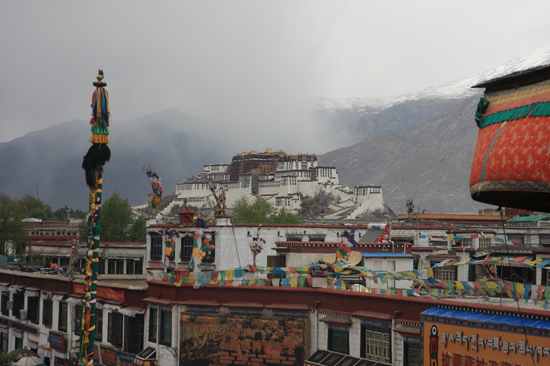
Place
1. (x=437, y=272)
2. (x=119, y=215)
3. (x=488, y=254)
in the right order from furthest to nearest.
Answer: (x=119, y=215)
(x=488, y=254)
(x=437, y=272)

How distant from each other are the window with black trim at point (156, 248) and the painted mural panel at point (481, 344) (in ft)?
127

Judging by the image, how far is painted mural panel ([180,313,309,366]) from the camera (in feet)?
89.1

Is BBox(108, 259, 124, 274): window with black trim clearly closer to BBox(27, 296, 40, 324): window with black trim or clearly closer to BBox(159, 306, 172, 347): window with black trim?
BBox(27, 296, 40, 324): window with black trim

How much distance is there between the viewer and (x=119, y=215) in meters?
107

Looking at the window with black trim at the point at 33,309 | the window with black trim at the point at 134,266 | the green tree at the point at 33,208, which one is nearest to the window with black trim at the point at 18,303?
the window with black trim at the point at 33,309

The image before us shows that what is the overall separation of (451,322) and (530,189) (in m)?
12.2

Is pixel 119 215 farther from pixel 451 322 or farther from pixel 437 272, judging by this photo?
pixel 451 322

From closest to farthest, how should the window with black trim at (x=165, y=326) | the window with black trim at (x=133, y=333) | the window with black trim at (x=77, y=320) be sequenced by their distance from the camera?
the window with black trim at (x=165, y=326) → the window with black trim at (x=133, y=333) → the window with black trim at (x=77, y=320)

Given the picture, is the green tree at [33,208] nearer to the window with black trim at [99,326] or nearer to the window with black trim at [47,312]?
the window with black trim at [47,312]

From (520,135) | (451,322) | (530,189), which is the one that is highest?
(520,135)

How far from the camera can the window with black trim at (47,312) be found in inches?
1590

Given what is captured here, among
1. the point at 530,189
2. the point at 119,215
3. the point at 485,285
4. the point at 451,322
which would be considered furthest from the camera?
the point at 119,215

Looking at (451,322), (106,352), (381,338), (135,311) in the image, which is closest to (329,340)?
(381,338)

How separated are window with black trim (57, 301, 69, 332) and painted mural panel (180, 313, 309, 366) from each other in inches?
464
